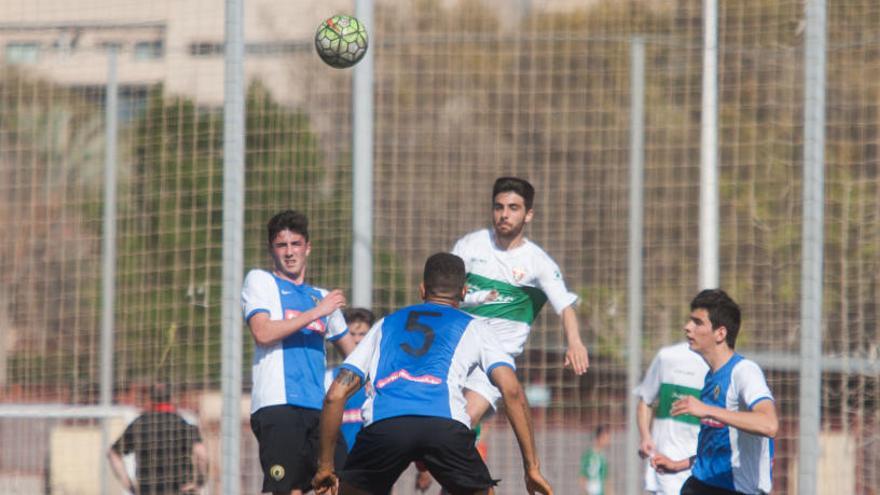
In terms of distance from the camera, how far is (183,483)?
36.3 ft

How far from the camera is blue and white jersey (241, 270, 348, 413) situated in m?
7.76

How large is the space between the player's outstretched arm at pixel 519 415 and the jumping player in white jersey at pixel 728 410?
0.88 meters

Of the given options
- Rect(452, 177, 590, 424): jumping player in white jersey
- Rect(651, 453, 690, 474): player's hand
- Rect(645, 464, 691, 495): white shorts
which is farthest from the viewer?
Rect(645, 464, 691, 495): white shorts

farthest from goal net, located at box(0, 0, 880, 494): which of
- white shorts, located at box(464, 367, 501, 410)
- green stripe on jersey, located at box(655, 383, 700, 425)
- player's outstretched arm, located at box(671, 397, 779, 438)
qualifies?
player's outstretched arm, located at box(671, 397, 779, 438)

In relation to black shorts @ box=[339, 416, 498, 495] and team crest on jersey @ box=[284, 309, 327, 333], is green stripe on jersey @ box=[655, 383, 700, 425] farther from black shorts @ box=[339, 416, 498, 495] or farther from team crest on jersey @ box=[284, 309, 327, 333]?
black shorts @ box=[339, 416, 498, 495]

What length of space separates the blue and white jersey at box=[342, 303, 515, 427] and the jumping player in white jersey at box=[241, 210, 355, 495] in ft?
3.82

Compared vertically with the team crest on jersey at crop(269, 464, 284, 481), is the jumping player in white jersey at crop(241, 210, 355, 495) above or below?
above

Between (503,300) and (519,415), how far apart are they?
2069 millimetres

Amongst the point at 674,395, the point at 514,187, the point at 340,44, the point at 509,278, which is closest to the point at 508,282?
the point at 509,278

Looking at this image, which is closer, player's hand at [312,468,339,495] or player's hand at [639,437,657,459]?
player's hand at [312,468,339,495]

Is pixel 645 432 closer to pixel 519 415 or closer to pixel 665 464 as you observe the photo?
pixel 665 464

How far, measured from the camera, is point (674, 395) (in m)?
9.18

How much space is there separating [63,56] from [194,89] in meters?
1.60

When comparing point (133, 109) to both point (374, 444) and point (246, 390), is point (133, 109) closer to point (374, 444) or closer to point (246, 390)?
point (246, 390)
